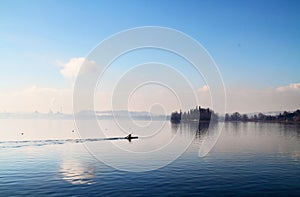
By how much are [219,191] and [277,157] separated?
146ft

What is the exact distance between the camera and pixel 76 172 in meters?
58.4

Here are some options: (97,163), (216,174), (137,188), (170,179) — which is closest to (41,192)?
(137,188)

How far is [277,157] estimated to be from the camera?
7856cm

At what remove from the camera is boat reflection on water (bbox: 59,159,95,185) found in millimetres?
50219

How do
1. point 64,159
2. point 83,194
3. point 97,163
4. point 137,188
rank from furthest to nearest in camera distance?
point 64,159 → point 97,163 → point 137,188 → point 83,194

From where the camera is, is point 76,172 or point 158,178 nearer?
point 158,178

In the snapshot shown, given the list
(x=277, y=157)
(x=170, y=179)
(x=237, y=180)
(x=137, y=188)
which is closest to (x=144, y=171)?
(x=170, y=179)

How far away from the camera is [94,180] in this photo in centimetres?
5016

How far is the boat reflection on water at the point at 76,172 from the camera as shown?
50.2m

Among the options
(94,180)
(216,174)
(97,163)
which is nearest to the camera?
(94,180)

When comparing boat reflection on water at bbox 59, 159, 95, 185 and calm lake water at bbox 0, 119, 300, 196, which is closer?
calm lake water at bbox 0, 119, 300, 196

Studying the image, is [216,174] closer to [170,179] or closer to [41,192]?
[170,179]

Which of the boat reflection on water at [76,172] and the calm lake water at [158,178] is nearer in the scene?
the calm lake water at [158,178]

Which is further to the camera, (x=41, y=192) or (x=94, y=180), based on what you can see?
(x=94, y=180)
